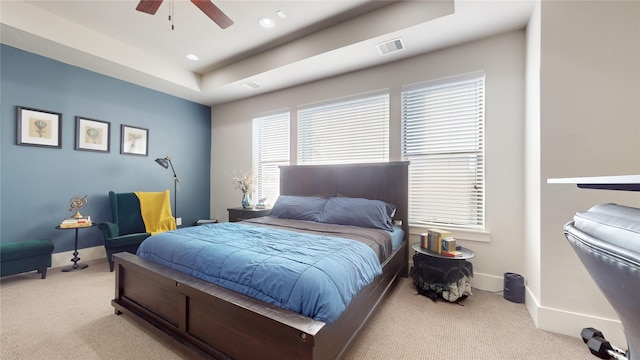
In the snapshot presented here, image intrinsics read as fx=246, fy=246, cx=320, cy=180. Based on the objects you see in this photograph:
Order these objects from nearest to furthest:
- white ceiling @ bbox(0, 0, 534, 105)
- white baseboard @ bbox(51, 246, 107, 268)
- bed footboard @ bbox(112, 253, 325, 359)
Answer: bed footboard @ bbox(112, 253, 325, 359), white ceiling @ bbox(0, 0, 534, 105), white baseboard @ bbox(51, 246, 107, 268)

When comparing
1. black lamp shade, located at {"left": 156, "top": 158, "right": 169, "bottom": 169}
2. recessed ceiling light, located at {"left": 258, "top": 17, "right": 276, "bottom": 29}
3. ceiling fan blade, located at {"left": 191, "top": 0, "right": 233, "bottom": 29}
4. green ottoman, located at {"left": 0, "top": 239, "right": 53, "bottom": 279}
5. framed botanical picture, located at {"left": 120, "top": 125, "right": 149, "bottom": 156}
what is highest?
recessed ceiling light, located at {"left": 258, "top": 17, "right": 276, "bottom": 29}

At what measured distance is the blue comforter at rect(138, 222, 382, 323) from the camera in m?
1.29

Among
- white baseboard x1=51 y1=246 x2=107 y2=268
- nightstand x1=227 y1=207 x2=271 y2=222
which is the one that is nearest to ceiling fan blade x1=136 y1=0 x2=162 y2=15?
nightstand x1=227 y1=207 x2=271 y2=222

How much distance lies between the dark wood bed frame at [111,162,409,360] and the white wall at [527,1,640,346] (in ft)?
4.21

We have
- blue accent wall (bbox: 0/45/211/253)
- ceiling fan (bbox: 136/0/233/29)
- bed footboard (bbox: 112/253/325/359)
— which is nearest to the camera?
bed footboard (bbox: 112/253/325/359)

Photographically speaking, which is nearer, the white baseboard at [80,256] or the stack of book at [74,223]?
the stack of book at [74,223]

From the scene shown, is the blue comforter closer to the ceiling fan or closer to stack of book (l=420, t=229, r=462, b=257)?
stack of book (l=420, t=229, r=462, b=257)

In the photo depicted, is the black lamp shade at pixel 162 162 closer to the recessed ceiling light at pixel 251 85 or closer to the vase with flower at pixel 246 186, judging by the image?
the vase with flower at pixel 246 186

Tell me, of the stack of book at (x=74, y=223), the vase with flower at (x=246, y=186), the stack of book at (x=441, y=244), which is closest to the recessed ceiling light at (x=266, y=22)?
the vase with flower at (x=246, y=186)

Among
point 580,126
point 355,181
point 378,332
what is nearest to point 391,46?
point 355,181

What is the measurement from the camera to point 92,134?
359 centimetres

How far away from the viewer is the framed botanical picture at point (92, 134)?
3.47m

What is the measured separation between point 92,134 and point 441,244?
487 cm

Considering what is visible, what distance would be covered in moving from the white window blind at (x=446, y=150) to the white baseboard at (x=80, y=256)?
179 inches
